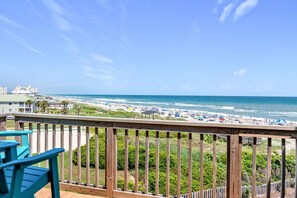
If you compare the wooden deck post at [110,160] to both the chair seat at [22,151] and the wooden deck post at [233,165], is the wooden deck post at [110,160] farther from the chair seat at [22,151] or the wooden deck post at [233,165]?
the wooden deck post at [233,165]

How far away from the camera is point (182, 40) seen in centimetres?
2597

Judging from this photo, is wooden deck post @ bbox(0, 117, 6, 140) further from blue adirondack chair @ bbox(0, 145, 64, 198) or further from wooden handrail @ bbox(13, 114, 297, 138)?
blue adirondack chair @ bbox(0, 145, 64, 198)

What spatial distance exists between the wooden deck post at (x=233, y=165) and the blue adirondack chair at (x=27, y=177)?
149 cm

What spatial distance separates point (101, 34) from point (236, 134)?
19.8m

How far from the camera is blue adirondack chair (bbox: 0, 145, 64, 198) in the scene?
1442mm

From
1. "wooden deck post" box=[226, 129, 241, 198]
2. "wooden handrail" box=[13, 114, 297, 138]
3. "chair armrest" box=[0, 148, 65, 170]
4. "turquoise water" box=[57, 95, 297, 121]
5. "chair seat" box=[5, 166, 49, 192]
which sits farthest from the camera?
"turquoise water" box=[57, 95, 297, 121]

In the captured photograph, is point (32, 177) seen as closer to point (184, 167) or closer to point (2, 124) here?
point (2, 124)

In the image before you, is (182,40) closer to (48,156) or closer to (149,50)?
(149,50)

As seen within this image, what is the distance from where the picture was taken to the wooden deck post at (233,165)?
2.22 meters

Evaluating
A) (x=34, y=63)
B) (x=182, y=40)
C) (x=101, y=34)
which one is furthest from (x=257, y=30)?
(x=34, y=63)

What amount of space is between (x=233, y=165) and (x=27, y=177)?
1734 millimetres

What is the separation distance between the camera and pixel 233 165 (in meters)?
2.23

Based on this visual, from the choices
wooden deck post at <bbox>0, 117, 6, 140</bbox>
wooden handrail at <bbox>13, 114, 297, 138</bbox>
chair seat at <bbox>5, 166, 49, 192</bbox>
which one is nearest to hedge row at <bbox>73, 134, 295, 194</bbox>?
wooden handrail at <bbox>13, 114, 297, 138</bbox>

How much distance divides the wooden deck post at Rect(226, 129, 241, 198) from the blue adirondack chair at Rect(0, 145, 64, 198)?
149cm
